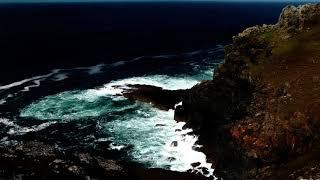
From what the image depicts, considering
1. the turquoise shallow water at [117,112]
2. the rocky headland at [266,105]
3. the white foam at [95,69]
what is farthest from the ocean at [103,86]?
the rocky headland at [266,105]

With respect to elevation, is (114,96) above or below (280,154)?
below

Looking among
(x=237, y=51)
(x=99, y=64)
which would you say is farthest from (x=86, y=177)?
(x=99, y=64)

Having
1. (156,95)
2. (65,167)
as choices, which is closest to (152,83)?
(156,95)

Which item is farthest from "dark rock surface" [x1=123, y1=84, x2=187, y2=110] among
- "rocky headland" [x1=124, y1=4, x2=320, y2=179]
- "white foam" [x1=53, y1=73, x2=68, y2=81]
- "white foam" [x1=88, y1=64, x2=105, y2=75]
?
"white foam" [x1=88, y1=64, x2=105, y2=75]

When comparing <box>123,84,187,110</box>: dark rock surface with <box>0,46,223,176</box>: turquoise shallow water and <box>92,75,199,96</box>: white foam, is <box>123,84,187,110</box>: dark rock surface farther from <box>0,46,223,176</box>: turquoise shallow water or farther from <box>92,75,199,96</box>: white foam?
<box>92,75,199,96</box>: white foam

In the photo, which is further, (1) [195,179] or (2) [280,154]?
(1) [195,179]

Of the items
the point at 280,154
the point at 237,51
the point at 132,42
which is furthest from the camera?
the point at 132,42

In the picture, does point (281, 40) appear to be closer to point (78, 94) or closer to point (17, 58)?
point (78, 94)

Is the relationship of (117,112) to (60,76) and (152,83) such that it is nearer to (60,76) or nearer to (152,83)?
(152,83)

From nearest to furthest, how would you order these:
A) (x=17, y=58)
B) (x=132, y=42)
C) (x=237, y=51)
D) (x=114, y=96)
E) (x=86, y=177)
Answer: (x=86, y=177)
(x=237, y=51)
(x=114, y=96)
(x=17, y=58)
(x=132, y=42)

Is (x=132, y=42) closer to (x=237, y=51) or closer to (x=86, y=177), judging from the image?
(x=237, y=51)
